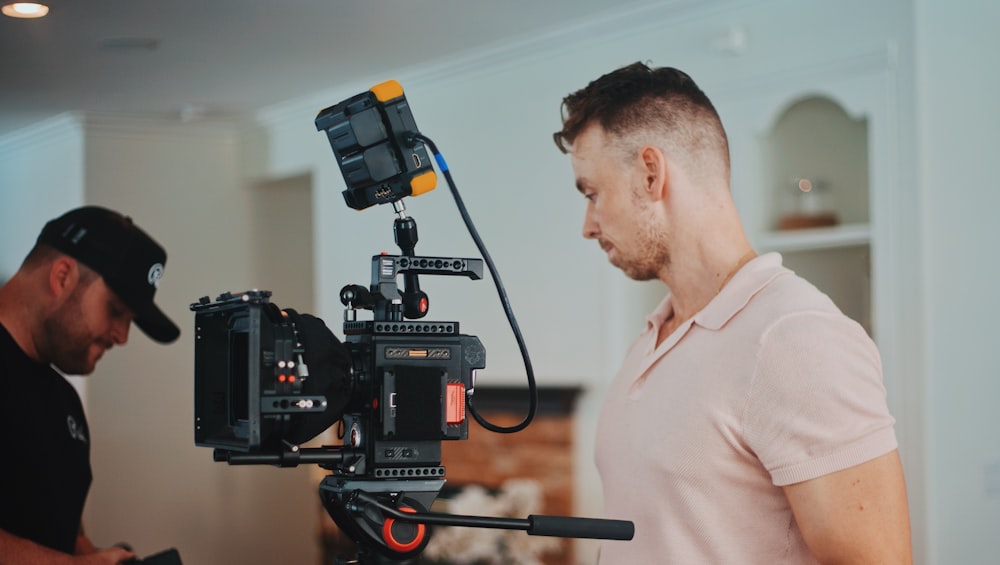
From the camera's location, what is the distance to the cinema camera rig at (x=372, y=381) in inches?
46.6

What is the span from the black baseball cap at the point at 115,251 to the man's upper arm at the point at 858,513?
1.59 m

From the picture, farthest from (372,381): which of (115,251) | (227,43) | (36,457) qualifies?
(227,43)

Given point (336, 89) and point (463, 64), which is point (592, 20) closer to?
point (463, 64)

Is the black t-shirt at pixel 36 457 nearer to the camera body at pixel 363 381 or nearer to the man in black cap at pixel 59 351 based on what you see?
the man in black cap at pixel 59 351

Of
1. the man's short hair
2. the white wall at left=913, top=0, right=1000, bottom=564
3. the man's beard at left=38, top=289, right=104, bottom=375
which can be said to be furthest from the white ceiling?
the man's short hair

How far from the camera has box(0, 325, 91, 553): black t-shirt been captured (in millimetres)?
2066

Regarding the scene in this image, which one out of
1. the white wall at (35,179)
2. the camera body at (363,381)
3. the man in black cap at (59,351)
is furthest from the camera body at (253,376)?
the white wall at (35,179)

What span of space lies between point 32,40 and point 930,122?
2883 mm

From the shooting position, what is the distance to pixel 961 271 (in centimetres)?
273

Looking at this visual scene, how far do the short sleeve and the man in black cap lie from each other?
1.29m

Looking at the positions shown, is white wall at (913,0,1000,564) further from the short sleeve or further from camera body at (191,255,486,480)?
camera body at (191,255,486,480)

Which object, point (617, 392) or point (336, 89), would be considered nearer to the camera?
point (617, 392)

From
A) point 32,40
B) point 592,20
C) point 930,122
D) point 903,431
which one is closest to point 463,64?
point 592,20

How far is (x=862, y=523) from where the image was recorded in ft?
4.08
